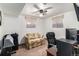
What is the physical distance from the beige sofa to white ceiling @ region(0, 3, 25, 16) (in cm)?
44

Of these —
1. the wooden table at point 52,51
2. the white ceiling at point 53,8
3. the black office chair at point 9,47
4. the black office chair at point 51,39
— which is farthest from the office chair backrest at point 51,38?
the black office chair at point 9,47

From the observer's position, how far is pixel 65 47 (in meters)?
1.61

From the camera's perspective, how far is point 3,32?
167 cm

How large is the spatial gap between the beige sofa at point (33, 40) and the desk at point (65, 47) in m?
0.31

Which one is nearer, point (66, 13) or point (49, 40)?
point (66, 13)

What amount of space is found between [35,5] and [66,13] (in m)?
0.55

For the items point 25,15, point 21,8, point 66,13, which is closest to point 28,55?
point 25,15

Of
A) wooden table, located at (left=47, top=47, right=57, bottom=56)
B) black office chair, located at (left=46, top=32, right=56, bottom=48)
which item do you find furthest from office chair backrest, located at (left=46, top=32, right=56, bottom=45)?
wooden table, located at (left=47, top=47, right=57, bottom=56)

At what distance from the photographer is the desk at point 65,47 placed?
160cm

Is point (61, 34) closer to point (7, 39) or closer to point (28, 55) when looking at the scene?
point (28, 55)

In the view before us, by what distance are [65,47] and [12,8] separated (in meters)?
1.11

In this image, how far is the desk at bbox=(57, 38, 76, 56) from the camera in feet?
5.24

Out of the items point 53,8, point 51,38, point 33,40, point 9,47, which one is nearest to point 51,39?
point 51,38

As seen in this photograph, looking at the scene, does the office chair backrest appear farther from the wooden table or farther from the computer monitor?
the computer monitor
